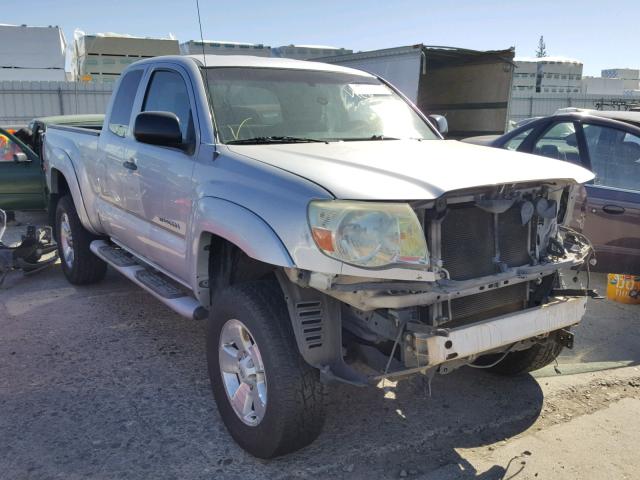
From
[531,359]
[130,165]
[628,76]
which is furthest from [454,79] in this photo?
[628,76]

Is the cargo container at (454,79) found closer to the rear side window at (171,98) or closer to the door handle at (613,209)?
the door handle at (613,209)

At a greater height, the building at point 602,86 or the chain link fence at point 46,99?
the building at point 602,86

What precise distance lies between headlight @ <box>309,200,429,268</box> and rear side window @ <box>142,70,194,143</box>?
1.46 metres

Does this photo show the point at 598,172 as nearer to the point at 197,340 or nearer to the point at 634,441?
the point at 634,441

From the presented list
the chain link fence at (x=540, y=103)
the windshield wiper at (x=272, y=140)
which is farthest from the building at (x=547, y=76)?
the windshield wiper at (x=272, y=140)

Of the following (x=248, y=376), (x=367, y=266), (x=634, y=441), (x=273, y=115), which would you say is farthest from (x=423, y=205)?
(x=634, y=441)

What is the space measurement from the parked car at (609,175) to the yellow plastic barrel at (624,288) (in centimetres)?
25

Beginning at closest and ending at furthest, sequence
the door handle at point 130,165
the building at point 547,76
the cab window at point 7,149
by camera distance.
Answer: the door handle at point 130,165
the cab window at point 7,149
the building at point 547,76

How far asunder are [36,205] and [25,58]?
14.3 m

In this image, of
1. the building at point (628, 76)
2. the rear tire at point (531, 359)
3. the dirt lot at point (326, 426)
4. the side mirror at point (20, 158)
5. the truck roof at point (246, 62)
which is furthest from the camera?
the building at point (628, 76)

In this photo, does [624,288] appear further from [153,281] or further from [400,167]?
[153,281]

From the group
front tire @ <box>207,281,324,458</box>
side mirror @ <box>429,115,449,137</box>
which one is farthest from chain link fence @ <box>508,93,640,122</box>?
front tire @ <box>207,281,324,458</box>

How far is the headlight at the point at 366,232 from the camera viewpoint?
2.69m

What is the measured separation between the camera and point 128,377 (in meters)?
4.11
